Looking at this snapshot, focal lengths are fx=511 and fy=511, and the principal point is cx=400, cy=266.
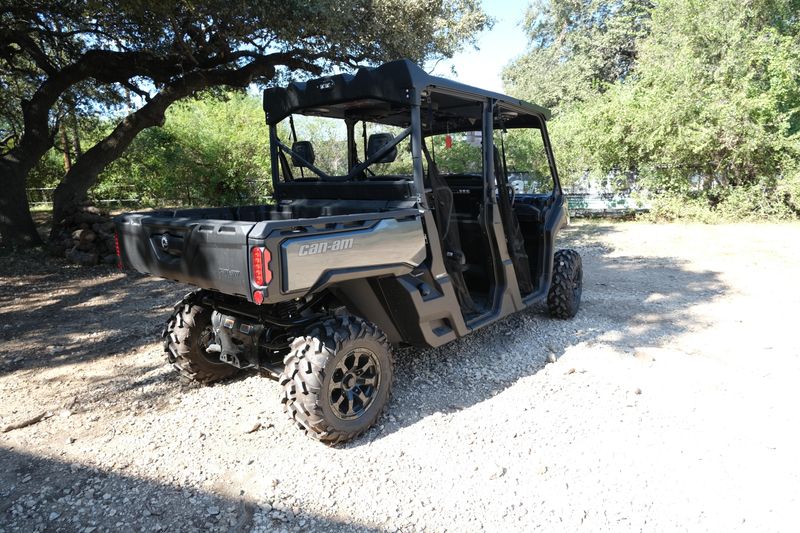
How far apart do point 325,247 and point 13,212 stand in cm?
1012

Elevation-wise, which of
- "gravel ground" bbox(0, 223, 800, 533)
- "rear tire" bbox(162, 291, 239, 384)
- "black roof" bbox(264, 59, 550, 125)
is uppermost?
"black roof" bbox(264, 59, 550, 125)

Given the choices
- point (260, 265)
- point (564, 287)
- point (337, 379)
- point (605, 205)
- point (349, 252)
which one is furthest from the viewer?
point (605, 205)

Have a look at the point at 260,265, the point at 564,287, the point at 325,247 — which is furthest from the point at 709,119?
the point at 260,265

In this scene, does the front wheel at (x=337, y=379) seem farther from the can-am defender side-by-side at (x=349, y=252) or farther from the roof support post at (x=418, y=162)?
the roof support post at (x=418, y=162)

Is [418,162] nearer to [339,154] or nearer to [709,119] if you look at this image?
[339,154]

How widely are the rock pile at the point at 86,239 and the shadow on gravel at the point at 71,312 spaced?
264 mm

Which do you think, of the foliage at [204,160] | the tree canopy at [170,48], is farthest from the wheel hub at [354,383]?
the foliage at [204,160]

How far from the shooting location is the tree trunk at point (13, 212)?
9805 millimetres

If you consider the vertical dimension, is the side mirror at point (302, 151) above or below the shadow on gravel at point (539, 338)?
above

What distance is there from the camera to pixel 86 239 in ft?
29.0

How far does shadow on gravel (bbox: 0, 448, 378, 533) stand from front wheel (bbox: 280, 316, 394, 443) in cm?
52

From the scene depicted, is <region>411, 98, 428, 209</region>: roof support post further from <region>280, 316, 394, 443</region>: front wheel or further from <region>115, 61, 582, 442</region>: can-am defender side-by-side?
<region>280, 316, 394, 443</region>: front wheel

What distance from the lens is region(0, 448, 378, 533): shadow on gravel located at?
2336 millimetres

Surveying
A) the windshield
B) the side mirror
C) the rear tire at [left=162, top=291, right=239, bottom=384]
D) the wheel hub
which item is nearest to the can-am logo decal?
the wheel hub
